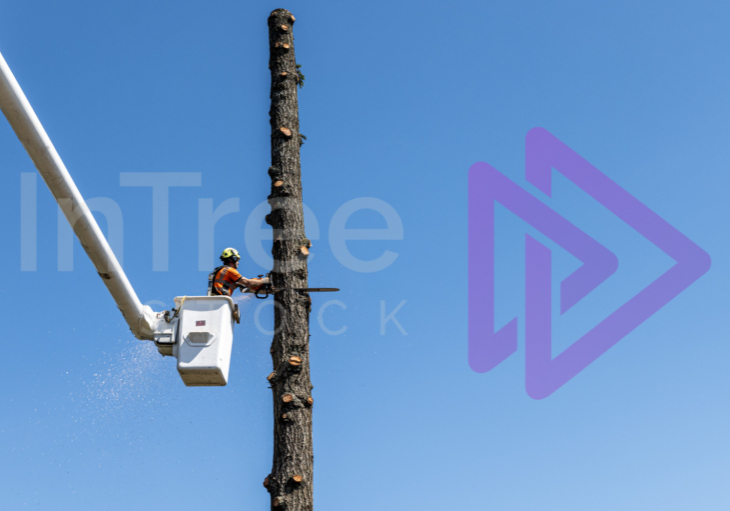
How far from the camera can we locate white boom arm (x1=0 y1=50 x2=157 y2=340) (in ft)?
15.7

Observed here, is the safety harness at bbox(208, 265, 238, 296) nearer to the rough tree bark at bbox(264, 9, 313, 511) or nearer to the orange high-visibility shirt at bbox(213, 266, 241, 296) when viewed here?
the orange high-visibility shirt at bbox(213, 266, 241, 296)

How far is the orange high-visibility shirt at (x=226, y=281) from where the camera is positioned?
6.61m

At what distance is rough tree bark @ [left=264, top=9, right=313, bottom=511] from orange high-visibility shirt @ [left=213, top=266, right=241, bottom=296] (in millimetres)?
689

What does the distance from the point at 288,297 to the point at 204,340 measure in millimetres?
714

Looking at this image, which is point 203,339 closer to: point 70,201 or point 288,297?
point 288,297

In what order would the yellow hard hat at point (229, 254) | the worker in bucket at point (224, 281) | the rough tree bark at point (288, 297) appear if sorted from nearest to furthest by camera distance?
the rough tree bark at point (288, 297), the worker in bucket at point (224, 281), the yellow hard hat at point (229, 254)

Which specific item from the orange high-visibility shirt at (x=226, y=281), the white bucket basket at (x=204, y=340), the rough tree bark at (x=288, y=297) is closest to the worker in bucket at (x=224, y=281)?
the orange high-visibility shirt at (x=226, y=281)

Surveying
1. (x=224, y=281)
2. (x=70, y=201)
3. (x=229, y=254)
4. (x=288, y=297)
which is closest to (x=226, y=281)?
(x=224, y=281)

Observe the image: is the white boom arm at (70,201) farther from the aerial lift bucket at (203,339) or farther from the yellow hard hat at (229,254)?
the yellow hard hat at (229,254)

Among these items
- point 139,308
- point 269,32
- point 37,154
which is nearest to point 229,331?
point 139,308

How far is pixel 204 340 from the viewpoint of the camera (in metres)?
5.57

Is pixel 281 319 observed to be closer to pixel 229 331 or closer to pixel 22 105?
pixel 229 331

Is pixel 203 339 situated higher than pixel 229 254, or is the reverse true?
pixel 229 254

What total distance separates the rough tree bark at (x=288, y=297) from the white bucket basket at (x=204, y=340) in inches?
15.5
